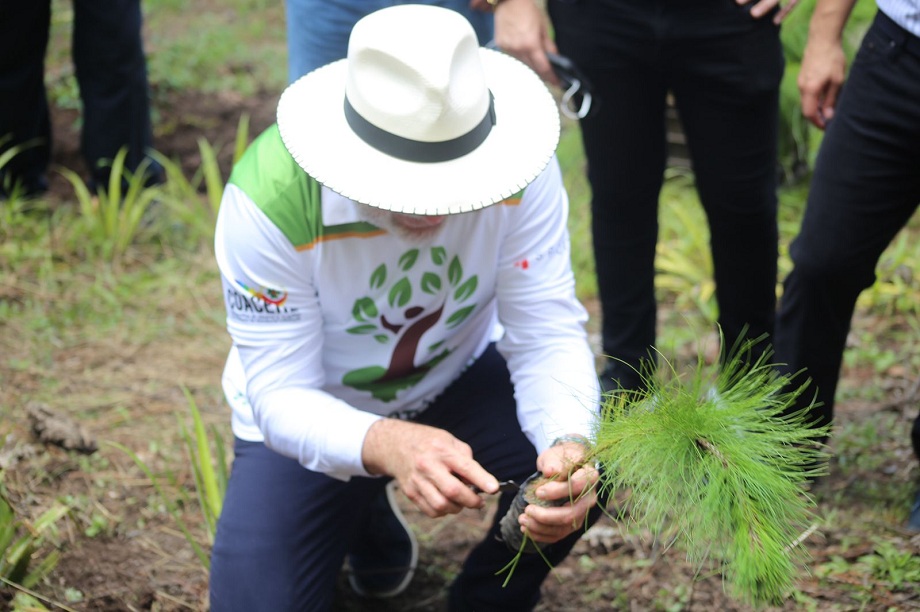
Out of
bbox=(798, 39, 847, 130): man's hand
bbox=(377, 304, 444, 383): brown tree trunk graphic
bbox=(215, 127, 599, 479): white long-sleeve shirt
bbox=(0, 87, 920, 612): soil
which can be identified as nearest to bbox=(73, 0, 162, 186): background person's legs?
bbox=(0, 87, 920, 612): soil

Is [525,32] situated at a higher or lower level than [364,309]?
higher

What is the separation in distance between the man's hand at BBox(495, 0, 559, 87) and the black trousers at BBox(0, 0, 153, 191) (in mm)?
1919

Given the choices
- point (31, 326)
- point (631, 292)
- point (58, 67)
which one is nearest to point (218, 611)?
point (631, 292)

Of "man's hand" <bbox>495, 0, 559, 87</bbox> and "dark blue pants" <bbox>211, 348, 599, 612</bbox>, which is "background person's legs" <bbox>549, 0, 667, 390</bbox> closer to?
"man's hand" <bbox>495, 0, 559, 87</bbox>

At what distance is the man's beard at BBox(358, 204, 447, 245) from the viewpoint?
176cm

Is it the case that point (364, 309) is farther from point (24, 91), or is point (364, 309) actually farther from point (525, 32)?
point (24, 91)

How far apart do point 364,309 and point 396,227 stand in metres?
0.21

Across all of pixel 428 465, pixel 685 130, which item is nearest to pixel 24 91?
pixel 685 130

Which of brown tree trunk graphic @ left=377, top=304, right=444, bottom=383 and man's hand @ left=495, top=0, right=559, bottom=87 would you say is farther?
man's hand @ left=495, top=0, right=559, bottom=87

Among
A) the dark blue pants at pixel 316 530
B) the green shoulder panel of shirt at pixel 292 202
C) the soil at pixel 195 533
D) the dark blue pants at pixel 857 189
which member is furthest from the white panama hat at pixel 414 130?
the soil at pixel 195 533

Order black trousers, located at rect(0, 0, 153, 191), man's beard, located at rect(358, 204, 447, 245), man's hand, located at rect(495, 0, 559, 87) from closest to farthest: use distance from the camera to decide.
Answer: man's beard, located at rect(358, 204, 447, 245) < man's hand, located at rect(495, 0, 559, 87) < black trousers, located at rect(0, 0, 153, 191)

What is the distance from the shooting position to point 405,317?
195 cm

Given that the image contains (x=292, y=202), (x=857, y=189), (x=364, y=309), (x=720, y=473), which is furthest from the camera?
(x=857, y=189)

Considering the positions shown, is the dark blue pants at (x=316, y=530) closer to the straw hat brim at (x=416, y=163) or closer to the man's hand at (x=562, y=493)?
the man's hand at (x=562, y=493)
